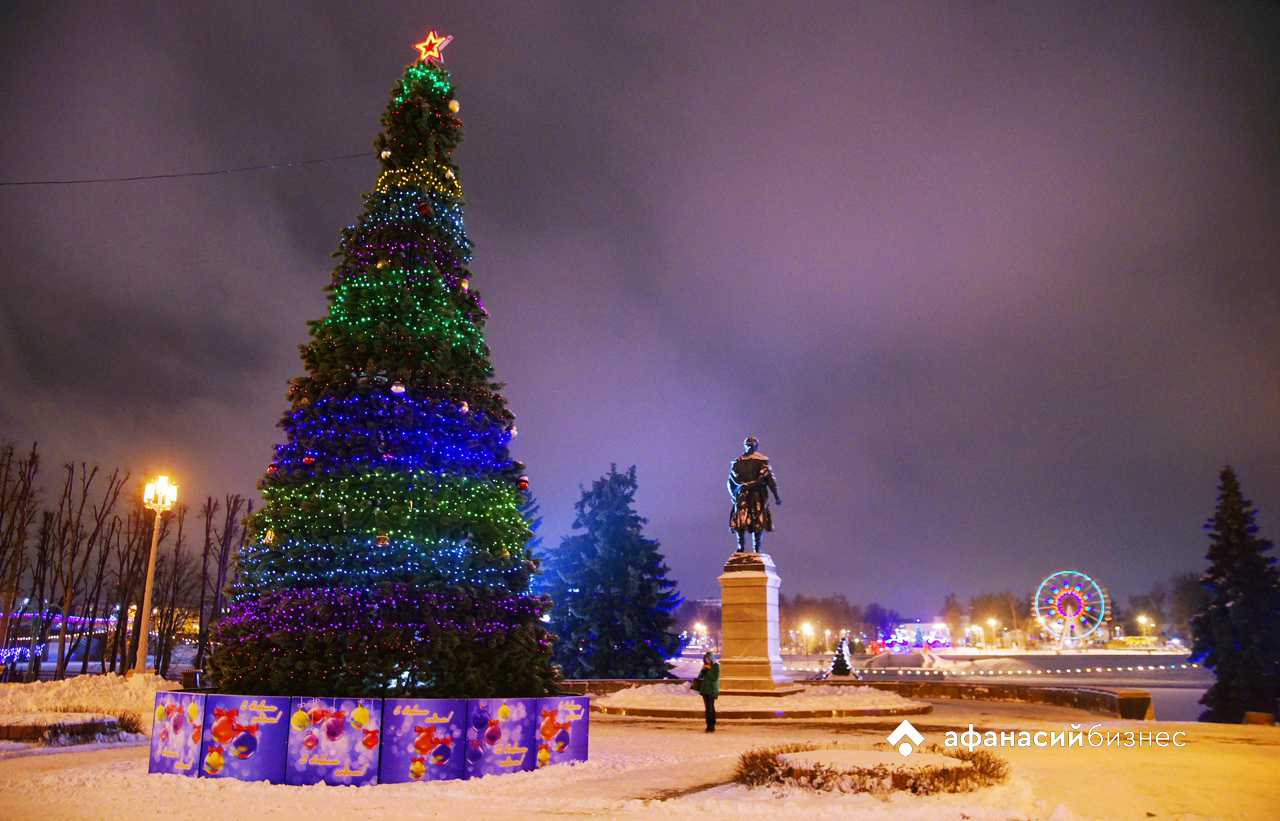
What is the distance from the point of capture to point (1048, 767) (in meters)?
9.56

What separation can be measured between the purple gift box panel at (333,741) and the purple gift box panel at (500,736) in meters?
0.97

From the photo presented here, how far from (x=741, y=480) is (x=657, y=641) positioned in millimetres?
9832

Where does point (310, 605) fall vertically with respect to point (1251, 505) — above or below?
below

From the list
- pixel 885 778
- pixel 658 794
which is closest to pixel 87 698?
pixel 658 794

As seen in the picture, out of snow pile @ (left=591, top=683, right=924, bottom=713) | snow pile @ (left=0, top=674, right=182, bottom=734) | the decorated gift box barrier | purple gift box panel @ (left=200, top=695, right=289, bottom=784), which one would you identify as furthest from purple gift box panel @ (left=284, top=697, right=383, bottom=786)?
snow pile @ (left=591, top=683, right=924, bottom=713)

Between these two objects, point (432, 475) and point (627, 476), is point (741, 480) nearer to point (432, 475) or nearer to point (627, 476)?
point (627, 476)

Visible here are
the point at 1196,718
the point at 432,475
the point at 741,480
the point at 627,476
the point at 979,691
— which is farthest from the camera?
the point at 627,476

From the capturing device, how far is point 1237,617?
97.1ft

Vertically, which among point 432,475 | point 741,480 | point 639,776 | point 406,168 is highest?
point 406,168

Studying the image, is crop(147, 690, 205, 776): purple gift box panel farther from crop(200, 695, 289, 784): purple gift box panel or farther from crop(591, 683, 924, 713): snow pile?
crop(591, 683, 924, 713): snow pile

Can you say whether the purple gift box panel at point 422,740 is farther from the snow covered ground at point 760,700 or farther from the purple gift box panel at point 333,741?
the snow covered ground at point 760,700

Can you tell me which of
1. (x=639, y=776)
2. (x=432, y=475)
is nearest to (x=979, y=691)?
(x=639, y=776)

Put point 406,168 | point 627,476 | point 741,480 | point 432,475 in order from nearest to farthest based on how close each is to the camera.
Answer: point 432,475 < point 406,168 < point 741,480 < point 627,476

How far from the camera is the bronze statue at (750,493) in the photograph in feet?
78.7
